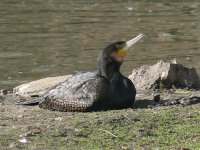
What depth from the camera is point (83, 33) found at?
17.5 metres

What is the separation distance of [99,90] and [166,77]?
202cm

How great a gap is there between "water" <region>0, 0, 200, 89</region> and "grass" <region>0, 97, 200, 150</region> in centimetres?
422

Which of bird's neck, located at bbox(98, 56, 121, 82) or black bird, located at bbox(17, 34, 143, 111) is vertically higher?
bird's neck, located at bbox(98, 56, 121, 82)

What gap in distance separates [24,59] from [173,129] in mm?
7253

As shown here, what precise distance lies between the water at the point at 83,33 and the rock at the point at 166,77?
7.70 feet

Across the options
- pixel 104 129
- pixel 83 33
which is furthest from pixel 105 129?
pixel 83 33

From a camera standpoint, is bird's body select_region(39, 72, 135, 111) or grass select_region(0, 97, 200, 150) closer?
grass select_region(0, 97, 200, 150)

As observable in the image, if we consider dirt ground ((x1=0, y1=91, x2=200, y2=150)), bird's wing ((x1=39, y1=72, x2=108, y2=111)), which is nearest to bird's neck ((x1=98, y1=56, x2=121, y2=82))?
bird's wing ((x1=39, y1=72, x2=108, y2=111))

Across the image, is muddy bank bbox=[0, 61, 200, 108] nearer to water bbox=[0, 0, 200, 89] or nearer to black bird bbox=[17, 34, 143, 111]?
black bird bbox=[17, 34, 143, 111]

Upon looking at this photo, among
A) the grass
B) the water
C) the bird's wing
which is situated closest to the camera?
the grass

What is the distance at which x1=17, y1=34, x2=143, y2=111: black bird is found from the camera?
9.08 m

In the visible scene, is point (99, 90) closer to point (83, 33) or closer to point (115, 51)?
point (115, 51)

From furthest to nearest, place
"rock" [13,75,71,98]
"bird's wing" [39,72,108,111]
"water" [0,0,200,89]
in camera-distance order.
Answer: "water" [0,0,200,89]
"rock" [13,75,71,98]
"bird's wing" [39,72,108,111]

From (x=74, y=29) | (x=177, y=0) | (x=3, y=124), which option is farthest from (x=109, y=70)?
(x=177, y=0)
